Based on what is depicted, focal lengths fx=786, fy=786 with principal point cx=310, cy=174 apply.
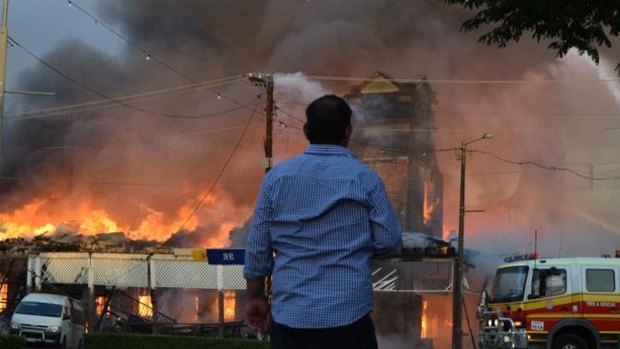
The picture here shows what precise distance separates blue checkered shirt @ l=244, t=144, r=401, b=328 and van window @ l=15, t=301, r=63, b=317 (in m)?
18.3

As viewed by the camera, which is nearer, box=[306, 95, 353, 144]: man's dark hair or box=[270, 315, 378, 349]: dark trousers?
box=[270, 315, 378, 349]: dark trousers

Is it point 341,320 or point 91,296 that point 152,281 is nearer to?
point 91,296

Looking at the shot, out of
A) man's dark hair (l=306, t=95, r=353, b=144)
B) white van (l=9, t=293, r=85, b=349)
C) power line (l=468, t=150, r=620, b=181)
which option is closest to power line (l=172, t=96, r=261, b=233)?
power line (l=468, t=150, r=620, b=181)

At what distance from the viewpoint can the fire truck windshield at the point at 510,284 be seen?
48.6 ft

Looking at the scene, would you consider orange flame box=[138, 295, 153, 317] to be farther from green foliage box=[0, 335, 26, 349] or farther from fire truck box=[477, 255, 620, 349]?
fire truck box=[477, 255, 620, 349]

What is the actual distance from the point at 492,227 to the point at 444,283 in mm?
9298

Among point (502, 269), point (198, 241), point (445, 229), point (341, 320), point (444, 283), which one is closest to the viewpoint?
point (341, 320)

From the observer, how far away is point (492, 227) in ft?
114

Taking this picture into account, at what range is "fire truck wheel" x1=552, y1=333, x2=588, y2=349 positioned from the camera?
14078 millimetres

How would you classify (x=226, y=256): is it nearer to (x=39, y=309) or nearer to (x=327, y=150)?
(x=39, y=309)

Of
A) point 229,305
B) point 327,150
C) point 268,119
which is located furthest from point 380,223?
point 229,305

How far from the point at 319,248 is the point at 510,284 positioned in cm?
1337

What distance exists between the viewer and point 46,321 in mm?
19109

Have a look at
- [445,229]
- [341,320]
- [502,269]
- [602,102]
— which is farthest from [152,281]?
[602,102]
